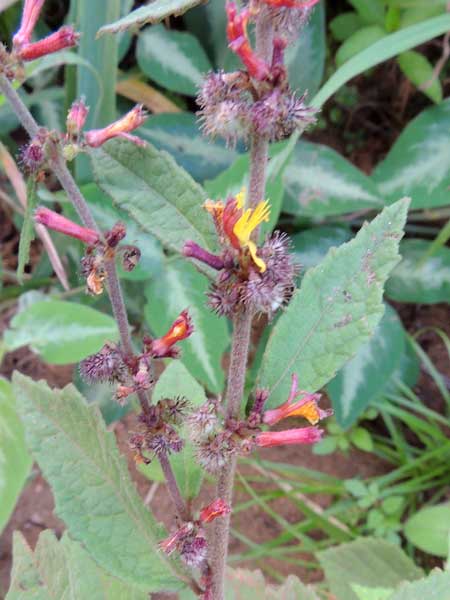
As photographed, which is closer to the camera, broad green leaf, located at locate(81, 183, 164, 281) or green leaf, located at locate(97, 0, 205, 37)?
green leaf, located at locate(97, 0, 205, 37)

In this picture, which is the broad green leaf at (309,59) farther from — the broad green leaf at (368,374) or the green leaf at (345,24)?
the broad green leaf at (368,374)

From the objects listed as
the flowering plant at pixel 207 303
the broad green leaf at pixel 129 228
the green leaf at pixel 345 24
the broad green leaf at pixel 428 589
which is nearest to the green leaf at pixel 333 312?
the flowering plant at pixel 207 303

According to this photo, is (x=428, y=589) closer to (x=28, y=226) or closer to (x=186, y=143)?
(x=28, y=226)

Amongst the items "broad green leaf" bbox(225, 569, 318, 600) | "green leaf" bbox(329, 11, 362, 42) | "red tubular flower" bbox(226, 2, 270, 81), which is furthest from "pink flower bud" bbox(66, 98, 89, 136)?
"green leaf" bbox(329, 11, 362, 42)

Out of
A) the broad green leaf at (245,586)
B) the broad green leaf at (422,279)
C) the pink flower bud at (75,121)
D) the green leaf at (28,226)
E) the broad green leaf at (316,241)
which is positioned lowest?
the broad green leaf at (245,586)

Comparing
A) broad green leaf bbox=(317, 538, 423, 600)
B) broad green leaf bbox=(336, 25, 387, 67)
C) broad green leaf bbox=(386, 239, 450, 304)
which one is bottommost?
broad green leaf bbox=(317, 538, 423, 600)

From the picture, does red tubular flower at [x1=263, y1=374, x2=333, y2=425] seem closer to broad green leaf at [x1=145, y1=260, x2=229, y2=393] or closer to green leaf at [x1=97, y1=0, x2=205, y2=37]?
green leaf at [x1=97, y1=0, x2=205, y2=37]

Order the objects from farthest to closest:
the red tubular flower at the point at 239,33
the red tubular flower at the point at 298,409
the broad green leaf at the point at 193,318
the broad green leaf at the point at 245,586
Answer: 1. the broad green leaf at the point at 193,318
2. the broad green leaf at the point at 245,586
3. the red tubular flower at the point at 298,409
4. the red tubular flower at the point at 239,33
